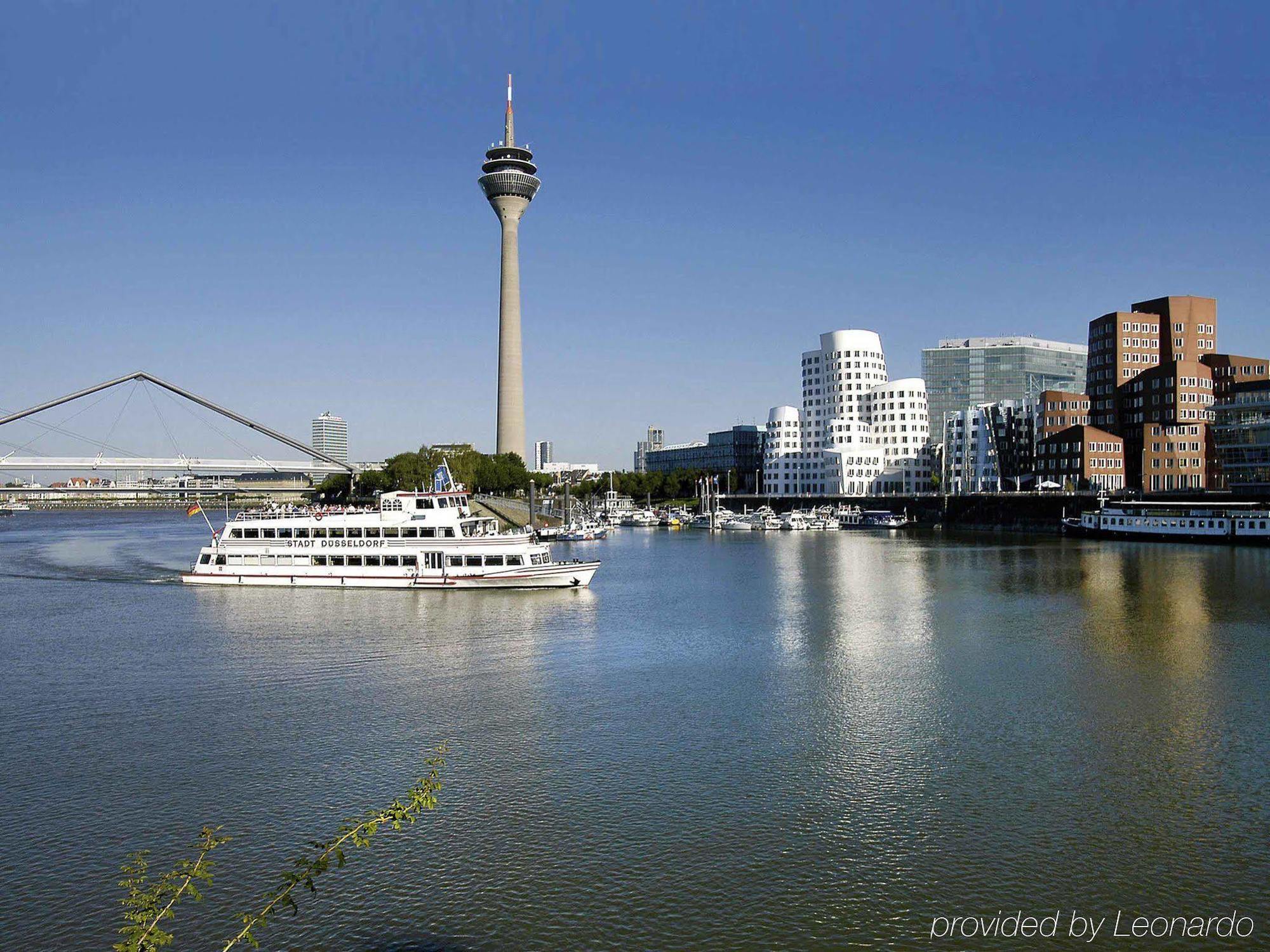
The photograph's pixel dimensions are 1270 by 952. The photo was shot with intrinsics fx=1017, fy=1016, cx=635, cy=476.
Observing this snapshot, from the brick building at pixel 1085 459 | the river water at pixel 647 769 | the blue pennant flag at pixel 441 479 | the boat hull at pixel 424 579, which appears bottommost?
the river water at pixel 647 769

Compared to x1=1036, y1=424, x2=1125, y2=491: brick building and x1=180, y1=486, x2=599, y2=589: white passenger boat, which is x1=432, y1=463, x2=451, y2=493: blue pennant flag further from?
x1=1036, y1=424, x2=1125, y2=491: brick building

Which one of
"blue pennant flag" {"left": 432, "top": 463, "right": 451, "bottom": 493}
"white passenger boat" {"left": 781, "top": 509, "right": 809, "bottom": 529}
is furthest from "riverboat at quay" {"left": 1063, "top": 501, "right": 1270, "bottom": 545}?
"blue pennant flag" {"left": 432, "top": 463, "right": 451, "bottom": 493}

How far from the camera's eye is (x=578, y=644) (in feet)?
142

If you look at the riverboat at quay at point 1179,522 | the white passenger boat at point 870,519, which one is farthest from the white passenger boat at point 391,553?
the white passenger boat at point 870,519

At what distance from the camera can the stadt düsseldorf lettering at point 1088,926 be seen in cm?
1727

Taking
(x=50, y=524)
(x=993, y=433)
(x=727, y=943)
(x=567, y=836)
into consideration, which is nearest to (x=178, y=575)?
(x=567, y=836)

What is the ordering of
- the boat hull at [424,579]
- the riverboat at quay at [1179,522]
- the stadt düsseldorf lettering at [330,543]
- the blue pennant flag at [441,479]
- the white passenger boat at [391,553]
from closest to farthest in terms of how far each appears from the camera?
the boat hull at [424,579], the white passenger boat at [391,553], the stadt düsseldorf lettering at [330,543], the blue pennant flag at [441,479], the riverboat at quay at [1179,522]

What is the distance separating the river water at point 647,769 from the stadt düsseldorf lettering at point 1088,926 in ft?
0.67

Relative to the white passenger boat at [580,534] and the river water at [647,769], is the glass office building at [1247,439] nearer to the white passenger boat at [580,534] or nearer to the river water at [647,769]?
the white passenger boat at [580,534]

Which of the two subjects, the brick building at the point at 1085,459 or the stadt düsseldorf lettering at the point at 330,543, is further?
the brick building at the point at 1085,459

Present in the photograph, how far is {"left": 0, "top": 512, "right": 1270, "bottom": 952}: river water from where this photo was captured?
1830 cm

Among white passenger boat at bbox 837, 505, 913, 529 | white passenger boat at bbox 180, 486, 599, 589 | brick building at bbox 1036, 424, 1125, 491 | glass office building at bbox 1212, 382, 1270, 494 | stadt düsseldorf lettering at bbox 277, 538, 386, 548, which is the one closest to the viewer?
white passenger boat at bbox 180, 486, 599, 589

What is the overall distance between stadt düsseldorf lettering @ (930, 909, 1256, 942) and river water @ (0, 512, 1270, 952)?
Answer: 0.67 feet

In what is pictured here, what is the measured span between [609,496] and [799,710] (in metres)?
165
